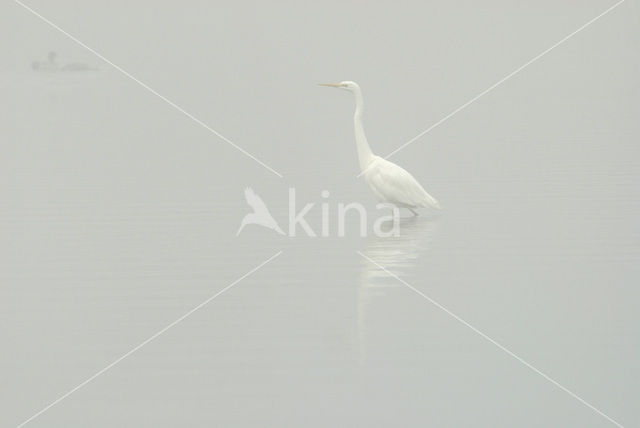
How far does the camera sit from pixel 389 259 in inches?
514

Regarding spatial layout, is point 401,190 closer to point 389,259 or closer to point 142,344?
point 389,259

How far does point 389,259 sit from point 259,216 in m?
3.39

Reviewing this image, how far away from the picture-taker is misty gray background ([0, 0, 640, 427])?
8.55 meters

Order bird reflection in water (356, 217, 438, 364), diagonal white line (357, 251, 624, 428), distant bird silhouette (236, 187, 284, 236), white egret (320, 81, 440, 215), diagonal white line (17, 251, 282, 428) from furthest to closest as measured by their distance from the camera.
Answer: white egret (320, 81, 440, 215) < distant bird silhouette (236, 187, 284, 236) < bird reflection in water (356, 217, 438, 364) < diagonal white line (17, 251, 282, 428) < diagonal white line (357, 251, 624, 428)

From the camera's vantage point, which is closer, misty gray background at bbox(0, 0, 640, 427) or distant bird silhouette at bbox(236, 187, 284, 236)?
misty gray background at bbox(0, 0, 640, 427)

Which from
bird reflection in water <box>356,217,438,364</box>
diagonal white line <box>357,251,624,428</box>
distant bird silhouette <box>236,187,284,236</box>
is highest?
distant bird silhouette <box>236,187,284,236</box>

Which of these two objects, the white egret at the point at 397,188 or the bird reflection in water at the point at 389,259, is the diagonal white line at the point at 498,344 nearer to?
the bird reflection in water at the point at 389,259

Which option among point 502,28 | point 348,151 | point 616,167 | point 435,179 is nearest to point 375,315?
point 435,179

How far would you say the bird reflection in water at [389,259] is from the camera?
10906 millimetres

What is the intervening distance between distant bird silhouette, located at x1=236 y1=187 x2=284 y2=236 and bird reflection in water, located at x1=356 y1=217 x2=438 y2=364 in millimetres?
1338

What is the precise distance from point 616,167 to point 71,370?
13168 millimetres

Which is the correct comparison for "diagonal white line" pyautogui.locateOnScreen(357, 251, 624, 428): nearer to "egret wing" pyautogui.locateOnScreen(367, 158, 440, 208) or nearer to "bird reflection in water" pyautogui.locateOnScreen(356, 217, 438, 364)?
"bird reflection in water" pyautogui.locateOnScreen(356, 217, 438, 364)

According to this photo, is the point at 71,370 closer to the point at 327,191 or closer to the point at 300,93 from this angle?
the point at 327,191

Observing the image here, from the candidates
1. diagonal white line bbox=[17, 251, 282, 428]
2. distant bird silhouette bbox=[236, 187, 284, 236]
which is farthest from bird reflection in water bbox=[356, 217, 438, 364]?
distant bird silhouette bbox=[236, 187, 284, 236]
